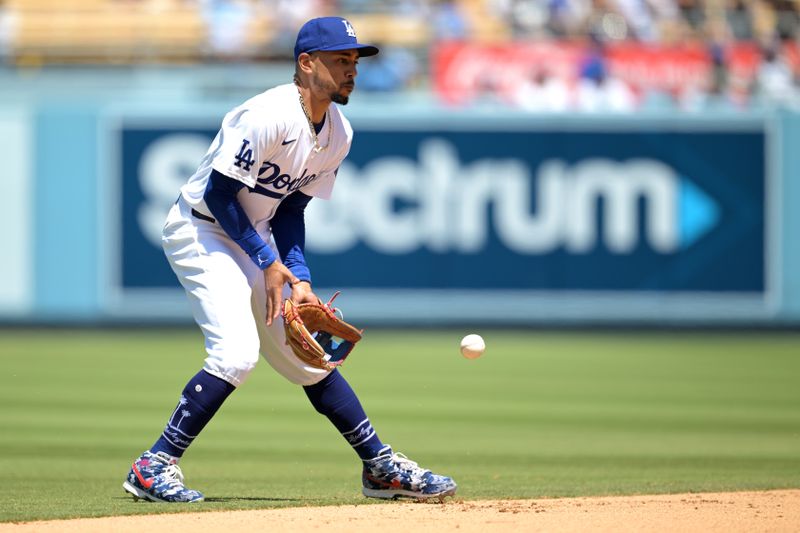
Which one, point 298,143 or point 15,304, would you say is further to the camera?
point 15,304

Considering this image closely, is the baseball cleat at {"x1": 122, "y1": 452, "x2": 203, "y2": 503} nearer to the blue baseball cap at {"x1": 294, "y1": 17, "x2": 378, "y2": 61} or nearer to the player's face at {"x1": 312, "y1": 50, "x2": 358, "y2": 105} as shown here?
the player's face at {"x1": 312, "y1": 50, "x2": 358, "y2": 105}

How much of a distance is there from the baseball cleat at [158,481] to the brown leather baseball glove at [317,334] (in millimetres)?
720

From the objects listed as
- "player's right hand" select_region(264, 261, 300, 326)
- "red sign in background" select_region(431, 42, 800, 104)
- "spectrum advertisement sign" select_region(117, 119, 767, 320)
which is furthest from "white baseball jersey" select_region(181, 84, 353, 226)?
"red sign in background" select_region(431, 42, 800, 104)

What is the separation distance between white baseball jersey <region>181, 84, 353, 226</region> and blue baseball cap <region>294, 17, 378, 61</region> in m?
0.20

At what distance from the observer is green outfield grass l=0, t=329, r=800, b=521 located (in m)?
6.48

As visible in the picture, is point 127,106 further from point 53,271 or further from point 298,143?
point 298,143

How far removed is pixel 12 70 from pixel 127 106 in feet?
6.05

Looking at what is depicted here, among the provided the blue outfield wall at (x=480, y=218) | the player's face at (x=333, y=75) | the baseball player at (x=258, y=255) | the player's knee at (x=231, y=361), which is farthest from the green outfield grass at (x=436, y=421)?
the player's face at (x=333, y=75)

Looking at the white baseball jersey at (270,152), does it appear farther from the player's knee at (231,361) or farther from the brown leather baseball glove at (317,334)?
the player's knee at (231,361)

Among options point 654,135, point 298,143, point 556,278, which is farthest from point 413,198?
point 298,143

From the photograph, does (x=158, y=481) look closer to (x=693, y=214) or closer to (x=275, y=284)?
(x=275, y=284)

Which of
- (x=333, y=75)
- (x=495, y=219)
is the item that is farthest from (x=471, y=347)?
(x=495, y=219)

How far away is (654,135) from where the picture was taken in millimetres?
16281

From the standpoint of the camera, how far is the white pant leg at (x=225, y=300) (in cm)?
552
